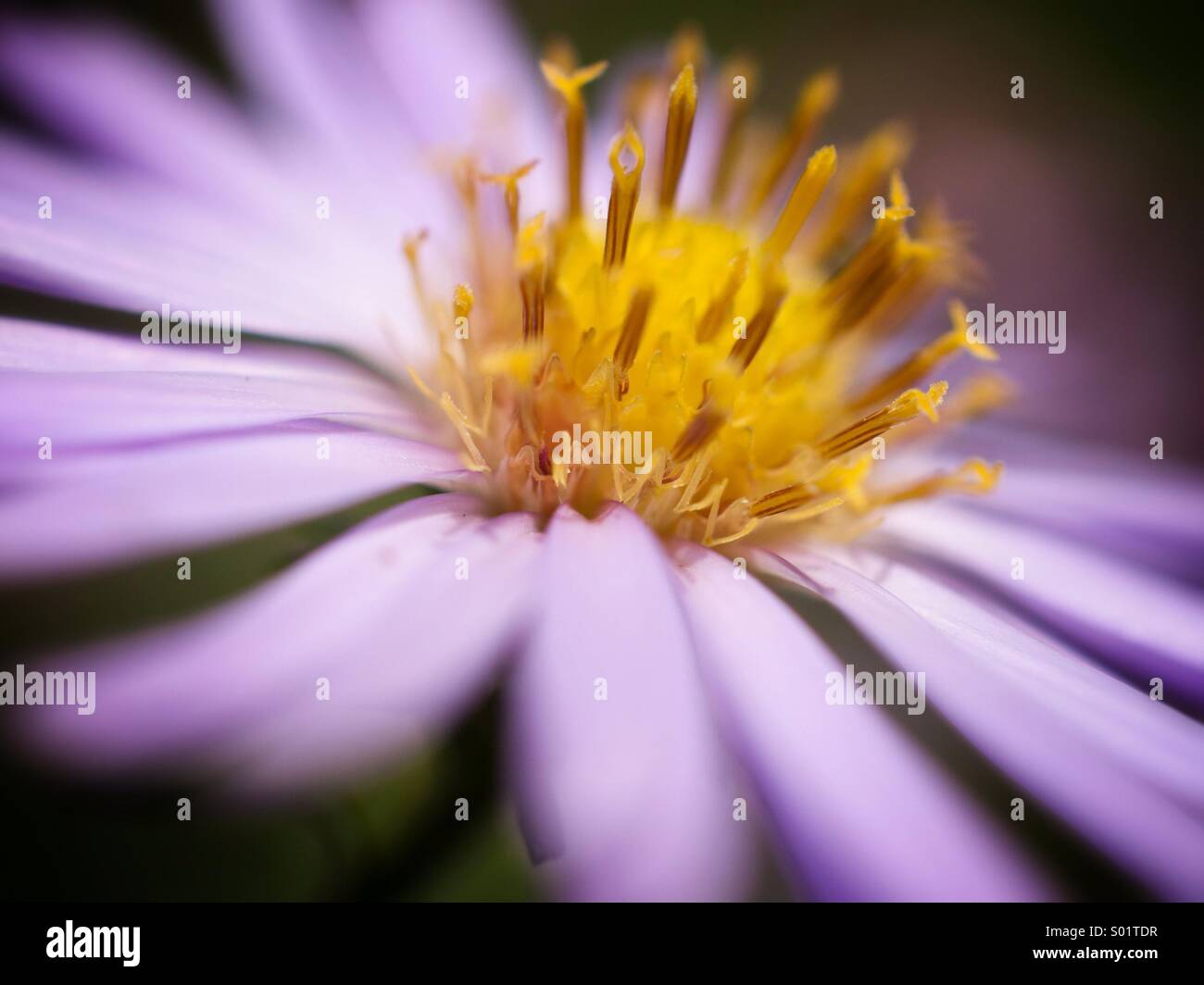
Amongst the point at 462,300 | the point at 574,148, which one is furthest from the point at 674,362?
the point at 574,148

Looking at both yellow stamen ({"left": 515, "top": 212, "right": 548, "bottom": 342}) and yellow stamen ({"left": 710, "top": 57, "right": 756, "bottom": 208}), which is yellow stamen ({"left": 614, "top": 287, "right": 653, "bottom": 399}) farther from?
yellow stamen ({"left": 710, "top": 57, "right": 756, "bottom": 208})

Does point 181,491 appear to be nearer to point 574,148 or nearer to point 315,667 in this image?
point 315,667

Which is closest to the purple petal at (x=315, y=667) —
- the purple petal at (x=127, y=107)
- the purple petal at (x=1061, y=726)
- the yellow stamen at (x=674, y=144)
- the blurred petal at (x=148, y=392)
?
the blurred petal at (x=148, y=392)

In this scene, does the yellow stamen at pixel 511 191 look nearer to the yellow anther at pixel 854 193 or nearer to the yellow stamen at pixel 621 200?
the yellow stamen at pixel 621 200
